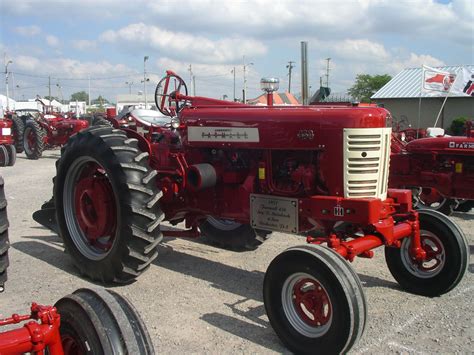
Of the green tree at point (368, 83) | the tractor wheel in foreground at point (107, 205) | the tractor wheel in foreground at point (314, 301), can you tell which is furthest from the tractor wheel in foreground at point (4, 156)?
the green tree at point (368, 83)

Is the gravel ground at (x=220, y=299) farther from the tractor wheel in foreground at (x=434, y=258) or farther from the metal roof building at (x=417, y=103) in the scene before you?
the metal roof building at (x=417, y=103)

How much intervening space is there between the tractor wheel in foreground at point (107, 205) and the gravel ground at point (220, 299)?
26cm

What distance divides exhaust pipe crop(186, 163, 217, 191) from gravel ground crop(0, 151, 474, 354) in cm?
95

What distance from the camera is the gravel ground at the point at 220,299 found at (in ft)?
12.0

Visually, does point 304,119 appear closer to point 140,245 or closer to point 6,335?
point 140,245

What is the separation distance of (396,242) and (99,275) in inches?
107

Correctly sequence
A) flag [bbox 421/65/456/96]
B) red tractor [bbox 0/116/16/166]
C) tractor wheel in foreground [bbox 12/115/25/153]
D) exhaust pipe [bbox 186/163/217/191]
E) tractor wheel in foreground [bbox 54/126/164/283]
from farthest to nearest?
1. tractor wheel in foreground [bbox 12/115/25/153]
2. flag [bbox 421/65/456/96]
3. red tractor [bbox 0/116/16/166]
4. exhaust pipe [bbox 186/163/217/191]
5. tractor wheel in foreground [bbox 54/126/164/283]

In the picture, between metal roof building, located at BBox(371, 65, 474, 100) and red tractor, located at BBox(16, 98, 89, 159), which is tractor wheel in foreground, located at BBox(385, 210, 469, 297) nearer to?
red tractor, located at BBox(16, 98, 89, 159)

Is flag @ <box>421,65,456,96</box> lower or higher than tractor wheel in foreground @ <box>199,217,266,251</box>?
higher

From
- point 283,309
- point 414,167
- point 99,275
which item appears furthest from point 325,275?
point 414,167

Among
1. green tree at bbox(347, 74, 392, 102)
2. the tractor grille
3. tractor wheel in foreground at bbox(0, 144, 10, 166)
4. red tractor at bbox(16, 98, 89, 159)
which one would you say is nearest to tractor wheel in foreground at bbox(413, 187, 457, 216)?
the tractor grille

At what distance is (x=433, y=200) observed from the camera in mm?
8094

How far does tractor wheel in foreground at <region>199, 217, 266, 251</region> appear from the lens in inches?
229

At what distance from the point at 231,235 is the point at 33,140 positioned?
532 inches
